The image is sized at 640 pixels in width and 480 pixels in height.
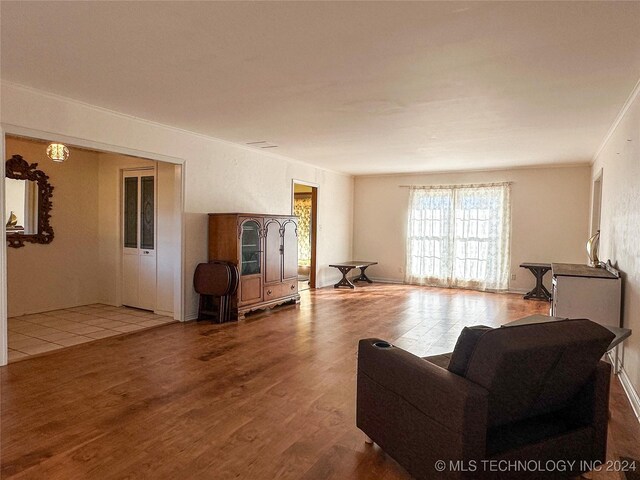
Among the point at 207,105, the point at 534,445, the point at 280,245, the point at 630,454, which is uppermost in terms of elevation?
the point at 207,105

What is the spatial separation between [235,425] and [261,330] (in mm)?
2254

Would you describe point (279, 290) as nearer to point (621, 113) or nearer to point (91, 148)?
point (91, 148)

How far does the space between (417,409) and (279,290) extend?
427 centimetres

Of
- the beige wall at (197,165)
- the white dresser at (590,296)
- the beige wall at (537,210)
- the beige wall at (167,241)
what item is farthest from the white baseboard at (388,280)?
the white dresser at (590,296)

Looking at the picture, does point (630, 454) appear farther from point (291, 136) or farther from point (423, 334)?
point (291, 136)

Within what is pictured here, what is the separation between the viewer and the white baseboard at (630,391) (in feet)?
8.87

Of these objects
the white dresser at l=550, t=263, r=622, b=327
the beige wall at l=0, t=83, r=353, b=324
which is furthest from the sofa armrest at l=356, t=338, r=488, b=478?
the beige wall at l=0, t=83, r=353, b=324

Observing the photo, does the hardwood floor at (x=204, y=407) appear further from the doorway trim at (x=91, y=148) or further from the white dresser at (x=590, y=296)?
the white dresser at (x=590, y=296)

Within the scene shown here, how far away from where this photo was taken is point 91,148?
13.1 ft

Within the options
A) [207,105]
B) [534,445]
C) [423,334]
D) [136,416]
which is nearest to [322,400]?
[136,416]

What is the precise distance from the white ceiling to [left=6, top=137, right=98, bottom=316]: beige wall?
2.25 metres

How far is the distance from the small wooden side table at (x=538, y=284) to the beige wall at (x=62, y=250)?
7.08 metres

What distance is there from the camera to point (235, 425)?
2492 mm

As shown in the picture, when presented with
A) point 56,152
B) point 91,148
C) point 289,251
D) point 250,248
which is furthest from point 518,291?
point 56,152
